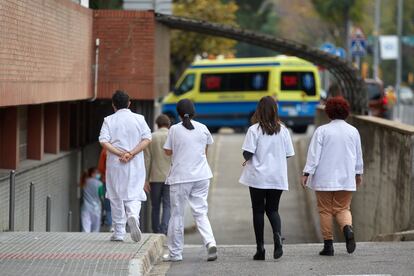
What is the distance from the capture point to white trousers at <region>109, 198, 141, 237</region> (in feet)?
37.9

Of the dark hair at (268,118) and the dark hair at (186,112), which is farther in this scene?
the dark hair at (186,112)

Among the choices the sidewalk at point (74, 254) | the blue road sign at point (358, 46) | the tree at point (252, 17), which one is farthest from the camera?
the tree at point (252, 17)

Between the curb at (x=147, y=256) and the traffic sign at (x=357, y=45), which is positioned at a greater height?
the traffic sign at (x=357, y=45)

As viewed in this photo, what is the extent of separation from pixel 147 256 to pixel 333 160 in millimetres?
2210

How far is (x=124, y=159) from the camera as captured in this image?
11.4 metres

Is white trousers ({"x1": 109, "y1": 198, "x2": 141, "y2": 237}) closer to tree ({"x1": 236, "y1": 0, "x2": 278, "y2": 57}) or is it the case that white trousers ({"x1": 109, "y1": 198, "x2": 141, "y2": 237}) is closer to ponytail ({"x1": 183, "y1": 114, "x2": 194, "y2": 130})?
ponytail ({"x1": 183, "y1": 114, "x2": 194, "y2": 130})

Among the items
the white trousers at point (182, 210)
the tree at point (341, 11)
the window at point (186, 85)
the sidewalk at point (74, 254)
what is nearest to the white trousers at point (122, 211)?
the sidewalk at point (74, 254)

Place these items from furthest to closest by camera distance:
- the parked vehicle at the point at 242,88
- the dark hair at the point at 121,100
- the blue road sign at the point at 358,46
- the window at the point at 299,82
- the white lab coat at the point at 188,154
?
the window at the point at 299,82 < the parked vehicle at the point at 242,88 < the blue road sign at the point at 358,46 < the dark hair at the point at 121,100 < the white lab coat at the point at 188,154

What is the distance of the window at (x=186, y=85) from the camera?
38562mm

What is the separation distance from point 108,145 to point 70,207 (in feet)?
28.1

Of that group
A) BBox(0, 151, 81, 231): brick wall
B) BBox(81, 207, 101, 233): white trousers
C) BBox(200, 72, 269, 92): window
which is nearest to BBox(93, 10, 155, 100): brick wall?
BBox(0, 151, 81, 231): brick wall

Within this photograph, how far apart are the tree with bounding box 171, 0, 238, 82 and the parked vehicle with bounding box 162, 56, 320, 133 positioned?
74cm

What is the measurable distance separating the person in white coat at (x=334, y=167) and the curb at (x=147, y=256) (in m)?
1.72

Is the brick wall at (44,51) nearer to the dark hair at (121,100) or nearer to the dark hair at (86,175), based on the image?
the dark hair at (121,100)
